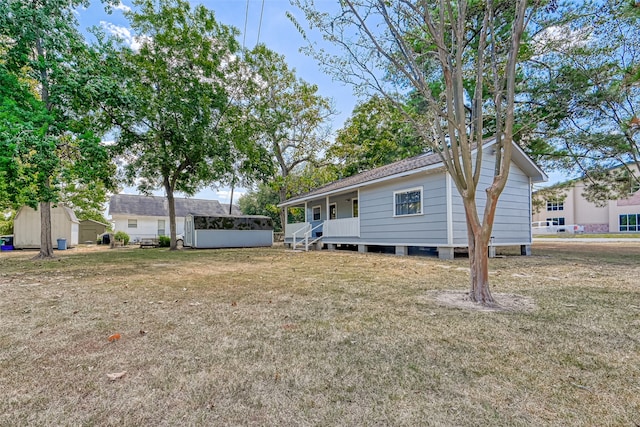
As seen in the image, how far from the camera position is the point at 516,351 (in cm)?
244

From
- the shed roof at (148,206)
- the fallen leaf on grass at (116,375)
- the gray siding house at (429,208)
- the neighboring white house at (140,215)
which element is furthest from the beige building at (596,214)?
the neighboring white house at (140,215)

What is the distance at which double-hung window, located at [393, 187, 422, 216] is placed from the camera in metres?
10.4

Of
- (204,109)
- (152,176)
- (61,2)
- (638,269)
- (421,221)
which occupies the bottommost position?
(638,269)

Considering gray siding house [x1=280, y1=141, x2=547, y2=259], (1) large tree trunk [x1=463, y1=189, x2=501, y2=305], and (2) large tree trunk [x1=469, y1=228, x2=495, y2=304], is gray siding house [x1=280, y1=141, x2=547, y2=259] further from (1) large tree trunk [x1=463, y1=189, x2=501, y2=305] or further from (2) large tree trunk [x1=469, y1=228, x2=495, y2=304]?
(2) large tree trunk [x1=469, y1=228, x2=495, y2=304]

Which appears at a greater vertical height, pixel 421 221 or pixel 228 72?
pixel 228 72

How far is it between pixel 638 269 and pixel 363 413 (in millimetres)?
8400

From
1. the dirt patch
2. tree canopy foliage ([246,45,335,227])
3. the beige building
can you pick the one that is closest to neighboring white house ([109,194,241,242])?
tree canopy foliage ([246,45,335,227])

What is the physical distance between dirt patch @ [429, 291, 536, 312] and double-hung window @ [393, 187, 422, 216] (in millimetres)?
6062

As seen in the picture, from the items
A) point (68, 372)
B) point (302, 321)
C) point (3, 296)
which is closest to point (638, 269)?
point (302, 321)

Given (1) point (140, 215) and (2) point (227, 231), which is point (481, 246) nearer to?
(2) point (227, 231)

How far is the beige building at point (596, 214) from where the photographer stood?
28.9 metres

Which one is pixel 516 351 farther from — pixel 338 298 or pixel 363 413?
pixel 338 298

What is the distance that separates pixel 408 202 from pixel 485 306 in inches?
289

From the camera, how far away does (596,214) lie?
32.5 meters
